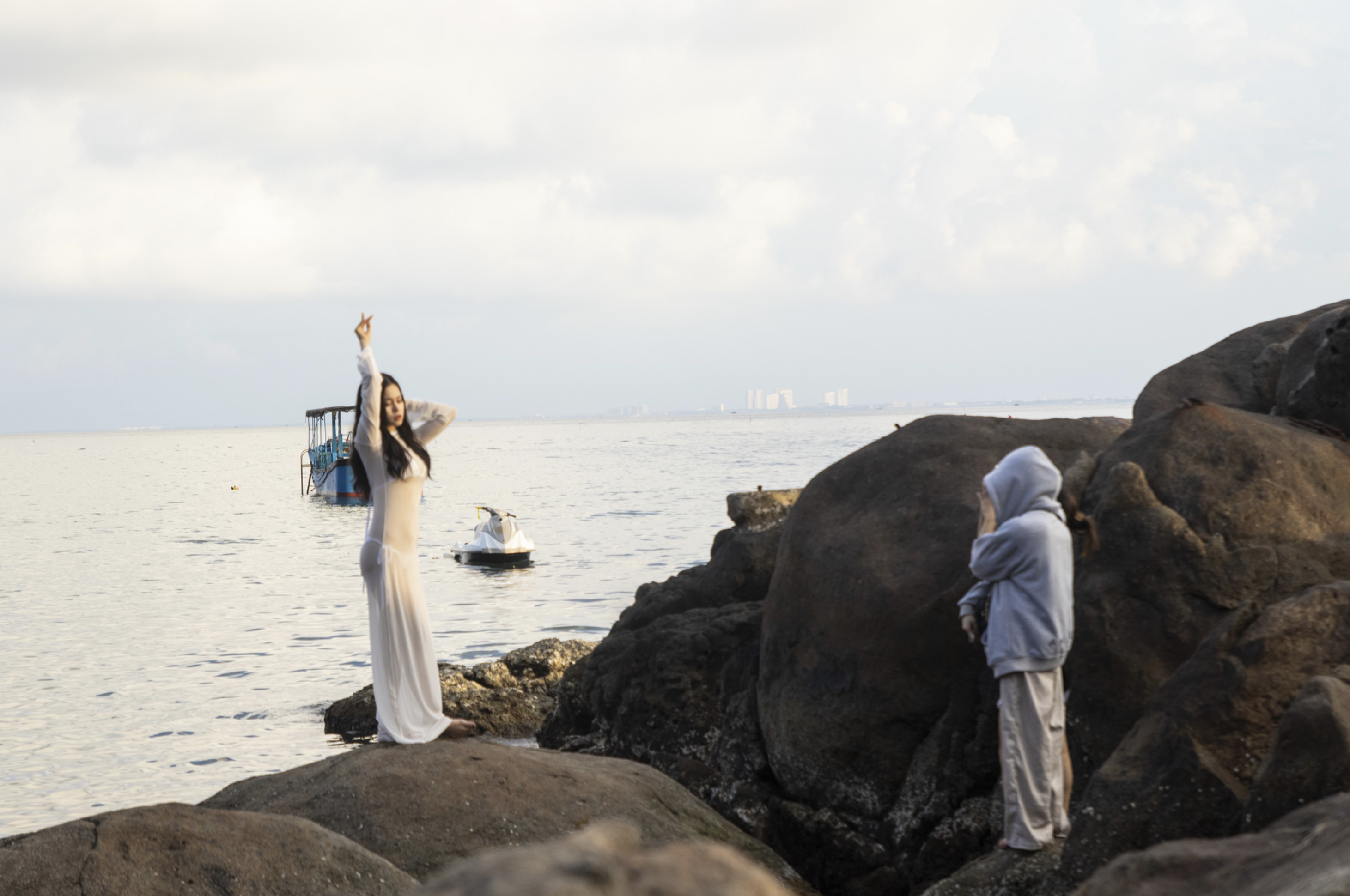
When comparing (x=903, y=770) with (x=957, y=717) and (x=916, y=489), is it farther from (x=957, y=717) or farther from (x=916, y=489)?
(x=916, y=489)

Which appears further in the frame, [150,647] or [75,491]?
[75,491]

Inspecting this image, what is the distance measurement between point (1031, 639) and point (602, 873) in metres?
4.61

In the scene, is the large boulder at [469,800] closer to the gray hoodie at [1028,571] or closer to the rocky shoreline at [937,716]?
the rocky shoreline at [937,716]

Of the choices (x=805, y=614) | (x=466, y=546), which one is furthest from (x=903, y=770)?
(x=466, y=546)

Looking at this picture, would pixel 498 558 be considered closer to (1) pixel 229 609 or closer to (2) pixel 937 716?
(1) pixel 229 609

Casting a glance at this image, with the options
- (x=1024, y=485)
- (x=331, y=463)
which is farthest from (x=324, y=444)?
(x=1024, y=485)

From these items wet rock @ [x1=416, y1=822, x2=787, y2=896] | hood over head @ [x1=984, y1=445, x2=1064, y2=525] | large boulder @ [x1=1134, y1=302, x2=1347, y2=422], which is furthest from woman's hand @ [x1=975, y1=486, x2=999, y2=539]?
wet rock @ [x1=416, y1=822, x2=787, y2=896]

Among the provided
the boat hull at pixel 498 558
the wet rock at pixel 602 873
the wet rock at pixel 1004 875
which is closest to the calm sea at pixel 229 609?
the boat hull at pixel 498 558

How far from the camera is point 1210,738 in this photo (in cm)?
496

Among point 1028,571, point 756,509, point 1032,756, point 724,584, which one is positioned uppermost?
point 1028,571

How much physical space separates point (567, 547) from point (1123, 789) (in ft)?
92.4

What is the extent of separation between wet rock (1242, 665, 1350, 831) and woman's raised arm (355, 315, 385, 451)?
5.46 m

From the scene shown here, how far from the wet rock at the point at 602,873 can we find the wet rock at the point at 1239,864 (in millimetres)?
1449

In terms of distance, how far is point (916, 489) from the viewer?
Result: 7547 mm
